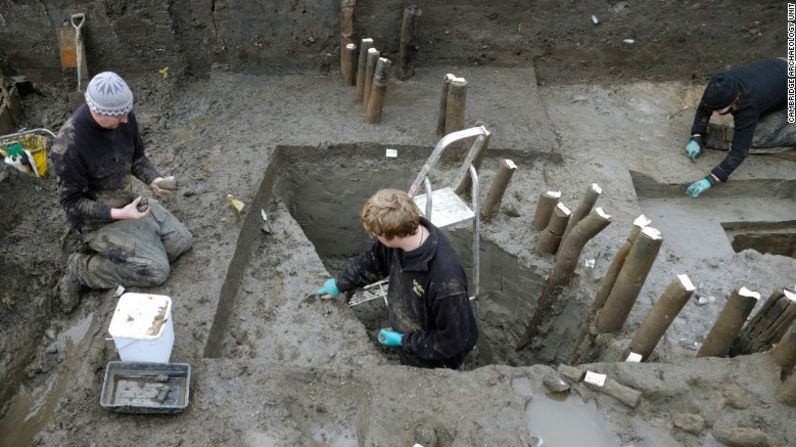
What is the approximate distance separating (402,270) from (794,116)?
4.94m

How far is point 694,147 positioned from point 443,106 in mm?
2719

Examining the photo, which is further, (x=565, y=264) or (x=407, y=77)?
(x=407, y=77)

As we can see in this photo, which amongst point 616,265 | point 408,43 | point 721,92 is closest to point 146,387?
point 616,265

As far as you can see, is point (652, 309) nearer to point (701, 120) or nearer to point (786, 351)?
point (786, 351)

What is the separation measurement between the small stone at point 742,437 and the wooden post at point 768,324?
2.37ft

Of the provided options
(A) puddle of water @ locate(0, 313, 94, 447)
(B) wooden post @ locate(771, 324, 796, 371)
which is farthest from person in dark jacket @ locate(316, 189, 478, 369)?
(A) puddle of water @ locate(0, 313, 94, 447)

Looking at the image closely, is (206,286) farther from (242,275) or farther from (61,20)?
(61,20)

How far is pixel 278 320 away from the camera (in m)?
4.27

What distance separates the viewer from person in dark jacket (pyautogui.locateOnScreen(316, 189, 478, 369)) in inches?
122

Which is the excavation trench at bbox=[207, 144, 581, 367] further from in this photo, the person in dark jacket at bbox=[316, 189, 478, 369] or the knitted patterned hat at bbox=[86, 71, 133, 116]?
the knitted patterned hat at bbox=[86, 71, 133, 116]

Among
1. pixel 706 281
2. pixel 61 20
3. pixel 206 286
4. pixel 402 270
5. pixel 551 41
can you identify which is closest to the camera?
pixel 402 270

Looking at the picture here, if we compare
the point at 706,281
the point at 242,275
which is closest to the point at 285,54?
the point at 242,275

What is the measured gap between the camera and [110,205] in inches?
162

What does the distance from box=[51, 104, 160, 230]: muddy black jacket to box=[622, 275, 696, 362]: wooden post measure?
368 centimetres
